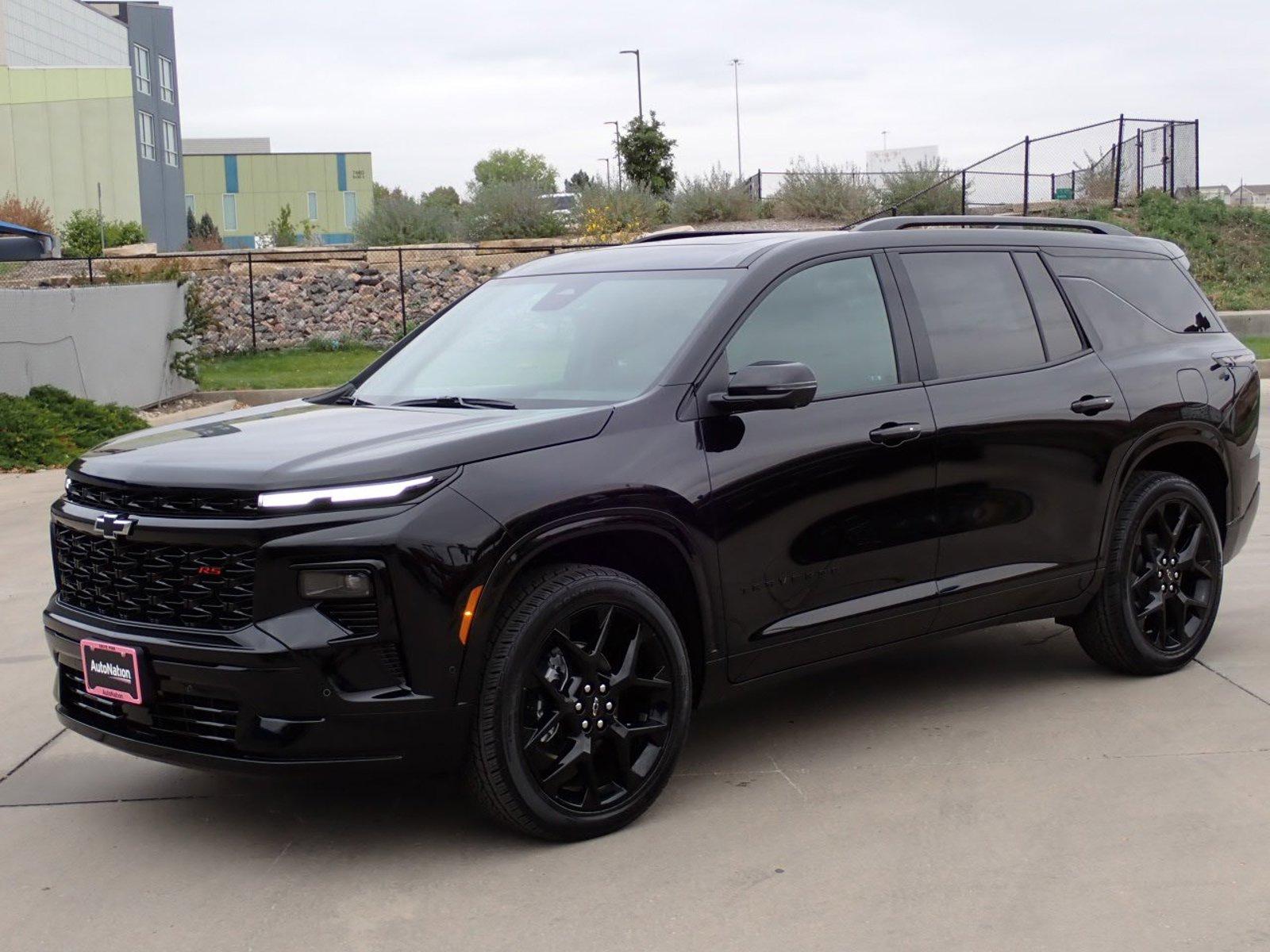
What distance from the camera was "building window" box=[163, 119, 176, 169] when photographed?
71500 millimetres

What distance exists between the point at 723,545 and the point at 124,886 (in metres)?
2.02

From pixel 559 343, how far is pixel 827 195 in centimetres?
2965

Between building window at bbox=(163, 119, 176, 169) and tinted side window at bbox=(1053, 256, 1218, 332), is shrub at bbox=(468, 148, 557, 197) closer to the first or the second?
building window at bbox=(163, 119, 176, 169)

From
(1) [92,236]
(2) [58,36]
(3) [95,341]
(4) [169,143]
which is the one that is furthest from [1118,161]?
(2) [58,36]

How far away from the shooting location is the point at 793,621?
4992 mm

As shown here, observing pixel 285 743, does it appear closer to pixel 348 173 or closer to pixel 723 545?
pixel 723 545

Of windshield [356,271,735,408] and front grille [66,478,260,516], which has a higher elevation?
windshield [356,271,735,408]

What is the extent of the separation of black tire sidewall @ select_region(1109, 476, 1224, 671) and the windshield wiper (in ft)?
8.63

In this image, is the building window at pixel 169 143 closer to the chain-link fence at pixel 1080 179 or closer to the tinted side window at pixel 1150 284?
the chain-link fence at pixel 1080 179

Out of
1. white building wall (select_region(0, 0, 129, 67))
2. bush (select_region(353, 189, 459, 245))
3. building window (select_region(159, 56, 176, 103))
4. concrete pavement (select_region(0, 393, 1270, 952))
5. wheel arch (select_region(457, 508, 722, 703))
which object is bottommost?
concrete pavement (select_region(0, 393, 1270, 952))

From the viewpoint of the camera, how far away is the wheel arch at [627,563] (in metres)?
4.20

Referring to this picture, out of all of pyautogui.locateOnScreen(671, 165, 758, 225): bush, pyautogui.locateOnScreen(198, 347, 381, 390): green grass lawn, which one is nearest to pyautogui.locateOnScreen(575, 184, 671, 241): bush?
pyautogui.locateOnScreen(671, 165, 758, 225): bush

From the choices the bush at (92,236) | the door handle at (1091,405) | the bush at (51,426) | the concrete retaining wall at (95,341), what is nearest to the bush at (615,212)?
the concrete retaining wall at (95,341)

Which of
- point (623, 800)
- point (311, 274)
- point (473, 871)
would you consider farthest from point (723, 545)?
point (311, 274)
